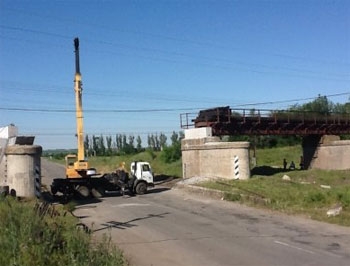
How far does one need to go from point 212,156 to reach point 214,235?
939 inches

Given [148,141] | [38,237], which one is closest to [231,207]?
[38,237]

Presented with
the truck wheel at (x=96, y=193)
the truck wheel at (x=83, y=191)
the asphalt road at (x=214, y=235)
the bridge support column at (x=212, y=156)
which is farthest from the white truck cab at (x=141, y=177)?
the asphalt road at (x=214, y=235)

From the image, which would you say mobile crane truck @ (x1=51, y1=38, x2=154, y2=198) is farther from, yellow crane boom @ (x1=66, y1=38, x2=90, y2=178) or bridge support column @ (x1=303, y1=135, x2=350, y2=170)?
bridge support column @ (x1=303, y1=135, x2=350, y2=170)

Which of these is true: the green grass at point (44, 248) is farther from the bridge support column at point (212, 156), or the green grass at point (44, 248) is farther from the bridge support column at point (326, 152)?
the bridge support column at point (326, 152)

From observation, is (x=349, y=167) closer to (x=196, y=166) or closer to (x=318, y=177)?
(x=318, y=177)

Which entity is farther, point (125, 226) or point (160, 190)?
point (160, 190)

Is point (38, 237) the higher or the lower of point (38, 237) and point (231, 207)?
the higher

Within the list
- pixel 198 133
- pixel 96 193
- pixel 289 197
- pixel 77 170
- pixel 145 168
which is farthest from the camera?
pixel 198 133

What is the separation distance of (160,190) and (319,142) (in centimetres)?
3117

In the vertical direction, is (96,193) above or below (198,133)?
below

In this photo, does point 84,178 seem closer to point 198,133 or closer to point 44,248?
point 198,133

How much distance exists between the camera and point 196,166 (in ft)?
137

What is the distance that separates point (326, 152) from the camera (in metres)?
59.2

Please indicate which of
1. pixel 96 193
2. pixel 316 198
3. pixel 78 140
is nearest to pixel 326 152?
pixel 78 140
